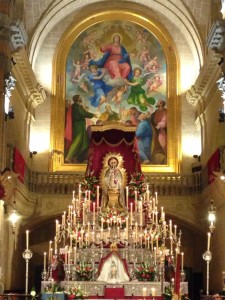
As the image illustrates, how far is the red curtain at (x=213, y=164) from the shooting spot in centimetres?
2237

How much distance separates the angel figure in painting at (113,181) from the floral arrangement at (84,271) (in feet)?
9.90

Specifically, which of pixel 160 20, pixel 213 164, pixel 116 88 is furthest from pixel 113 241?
pixel 160 20

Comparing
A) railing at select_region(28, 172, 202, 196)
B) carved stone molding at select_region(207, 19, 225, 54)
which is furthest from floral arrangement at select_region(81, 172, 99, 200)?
carved stone molding at select_region(207, 19, 225, 54)

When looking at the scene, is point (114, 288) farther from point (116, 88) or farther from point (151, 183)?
point (116, 88)

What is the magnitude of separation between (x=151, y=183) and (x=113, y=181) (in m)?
3.48

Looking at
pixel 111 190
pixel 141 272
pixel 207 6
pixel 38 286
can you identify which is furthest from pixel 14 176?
pixel 207 6

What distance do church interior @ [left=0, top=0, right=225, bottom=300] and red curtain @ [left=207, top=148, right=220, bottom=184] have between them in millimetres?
75

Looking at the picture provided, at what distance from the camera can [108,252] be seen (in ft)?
67.4

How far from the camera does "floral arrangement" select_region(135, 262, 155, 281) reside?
1964cm

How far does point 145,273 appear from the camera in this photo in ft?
64.6

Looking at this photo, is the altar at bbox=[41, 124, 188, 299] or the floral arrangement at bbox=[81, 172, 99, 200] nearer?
the altar at bbox=[41, 124, 188, 299]

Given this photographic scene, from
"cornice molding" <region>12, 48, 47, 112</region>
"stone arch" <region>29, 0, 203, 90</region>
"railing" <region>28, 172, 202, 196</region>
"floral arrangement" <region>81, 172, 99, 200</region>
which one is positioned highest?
"stone arch" <region>29, 0, 203, 90</region>

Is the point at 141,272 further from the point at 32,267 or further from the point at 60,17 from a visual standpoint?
the point at 60,17

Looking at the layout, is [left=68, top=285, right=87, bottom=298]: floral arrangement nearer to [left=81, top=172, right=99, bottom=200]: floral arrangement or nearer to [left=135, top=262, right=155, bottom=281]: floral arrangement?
[left=135, top=262, right=155, bottom=281]: floral arrangement
